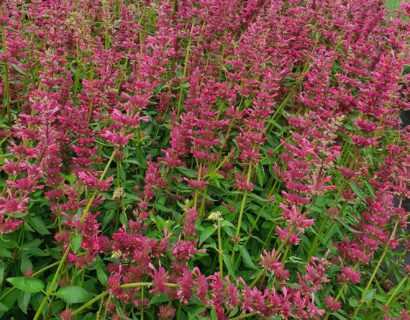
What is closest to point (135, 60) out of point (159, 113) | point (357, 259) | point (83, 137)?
point (159, 113)

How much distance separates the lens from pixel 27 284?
7.57ft

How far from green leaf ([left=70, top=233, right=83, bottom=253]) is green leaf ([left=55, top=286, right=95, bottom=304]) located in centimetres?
21

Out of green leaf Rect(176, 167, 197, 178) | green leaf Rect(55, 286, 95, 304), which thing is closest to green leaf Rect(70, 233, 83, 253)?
green leaf Rect(55, 286, 95, 304)

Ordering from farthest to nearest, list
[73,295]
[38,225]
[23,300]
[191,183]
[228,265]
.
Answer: [191,183] → [38,225] → [228,265] → [23,300] → [73,295]

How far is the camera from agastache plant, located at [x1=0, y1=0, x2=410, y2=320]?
7.54 ft

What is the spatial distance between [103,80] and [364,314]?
8.37ft

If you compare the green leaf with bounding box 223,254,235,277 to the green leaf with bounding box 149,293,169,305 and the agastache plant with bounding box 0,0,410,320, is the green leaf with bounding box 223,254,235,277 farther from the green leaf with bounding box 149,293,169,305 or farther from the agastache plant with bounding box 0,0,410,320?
the green leaf with bounding box 149,293,169,305

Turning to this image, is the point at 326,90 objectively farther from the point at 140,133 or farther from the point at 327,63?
the point at 140,133

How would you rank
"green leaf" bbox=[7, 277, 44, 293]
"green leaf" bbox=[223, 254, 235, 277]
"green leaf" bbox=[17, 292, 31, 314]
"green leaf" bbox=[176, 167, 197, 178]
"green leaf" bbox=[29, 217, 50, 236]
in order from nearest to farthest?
"green leaf" bbox=[7, 277, 44, 293]
"green leaf" bbox=[17, 292, 31, 314]
"green leaf" bbox=[223, 254, 235, 277]
"green leaf" bbox=[29, 217, 50, 236]
"green leaf" bbox=[176, 167, 197, 178]

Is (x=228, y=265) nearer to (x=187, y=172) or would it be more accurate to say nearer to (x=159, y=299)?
(x=159, y=299)

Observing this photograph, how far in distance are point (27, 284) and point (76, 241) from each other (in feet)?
1.09

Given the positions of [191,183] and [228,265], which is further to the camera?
[191,183]

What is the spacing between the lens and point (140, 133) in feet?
11.1

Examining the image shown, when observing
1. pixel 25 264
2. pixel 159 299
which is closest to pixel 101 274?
pixel 159 299
